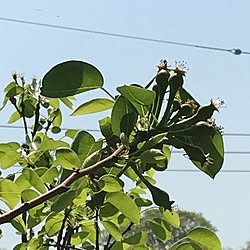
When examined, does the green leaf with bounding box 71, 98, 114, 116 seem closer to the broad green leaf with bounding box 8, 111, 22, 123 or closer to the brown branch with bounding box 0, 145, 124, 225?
the brown branch with bounding box 0, 145, 124, 225

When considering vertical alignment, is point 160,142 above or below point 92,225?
above

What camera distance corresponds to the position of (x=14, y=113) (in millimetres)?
783

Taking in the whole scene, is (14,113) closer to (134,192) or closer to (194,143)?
(134,192)

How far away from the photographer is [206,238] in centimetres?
54

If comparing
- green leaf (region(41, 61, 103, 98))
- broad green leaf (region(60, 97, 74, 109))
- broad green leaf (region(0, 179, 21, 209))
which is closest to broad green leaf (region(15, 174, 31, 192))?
broad green leaf (region(0, 179, 21, 209))

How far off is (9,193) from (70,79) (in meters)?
0.13

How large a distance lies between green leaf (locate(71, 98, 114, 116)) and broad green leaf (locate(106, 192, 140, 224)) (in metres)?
0.07

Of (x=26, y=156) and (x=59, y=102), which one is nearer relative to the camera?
(x=26, y=156)

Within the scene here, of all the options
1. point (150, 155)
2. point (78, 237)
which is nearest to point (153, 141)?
point (150, 155)

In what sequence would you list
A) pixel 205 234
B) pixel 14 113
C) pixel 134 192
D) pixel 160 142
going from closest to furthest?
pixel 160 142 < pixel 205 234 < pixel 134 192 < pixel 14 113

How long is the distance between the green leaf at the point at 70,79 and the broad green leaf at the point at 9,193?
112 mm

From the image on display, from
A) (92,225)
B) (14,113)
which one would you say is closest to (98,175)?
(92,225)

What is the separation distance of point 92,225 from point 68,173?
0.13 meters

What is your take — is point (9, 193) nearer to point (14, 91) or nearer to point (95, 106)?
point (95, 106)
